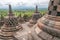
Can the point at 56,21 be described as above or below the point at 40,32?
above

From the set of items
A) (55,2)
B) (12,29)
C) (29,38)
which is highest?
(55,2)

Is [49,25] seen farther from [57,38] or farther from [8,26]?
[8,26]

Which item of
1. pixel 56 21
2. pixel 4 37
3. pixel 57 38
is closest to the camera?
pixel 57 38

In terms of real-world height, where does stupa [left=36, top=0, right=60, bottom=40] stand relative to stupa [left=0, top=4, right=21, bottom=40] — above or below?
above

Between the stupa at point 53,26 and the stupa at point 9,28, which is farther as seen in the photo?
the stupa at point 9,28

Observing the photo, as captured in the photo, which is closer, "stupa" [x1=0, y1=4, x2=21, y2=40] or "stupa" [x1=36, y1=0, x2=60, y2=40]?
"stupa" [x1=36, y1=0, x2=60, y2=40]

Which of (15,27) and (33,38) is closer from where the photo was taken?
(33,38)

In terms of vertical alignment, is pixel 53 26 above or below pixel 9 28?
above

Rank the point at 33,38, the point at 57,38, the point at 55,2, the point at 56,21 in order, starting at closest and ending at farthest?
the point at 57,38, the point at 56,21, the point at 55,2, the point at 33,38

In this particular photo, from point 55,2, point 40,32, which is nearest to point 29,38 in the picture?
point 40,32

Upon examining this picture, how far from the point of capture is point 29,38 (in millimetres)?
4680

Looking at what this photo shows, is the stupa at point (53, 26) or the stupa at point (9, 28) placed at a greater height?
the stupa at point (53, 26)

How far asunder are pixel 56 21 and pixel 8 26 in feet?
46.6

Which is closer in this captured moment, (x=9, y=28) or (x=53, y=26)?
(x=53, y=26)
